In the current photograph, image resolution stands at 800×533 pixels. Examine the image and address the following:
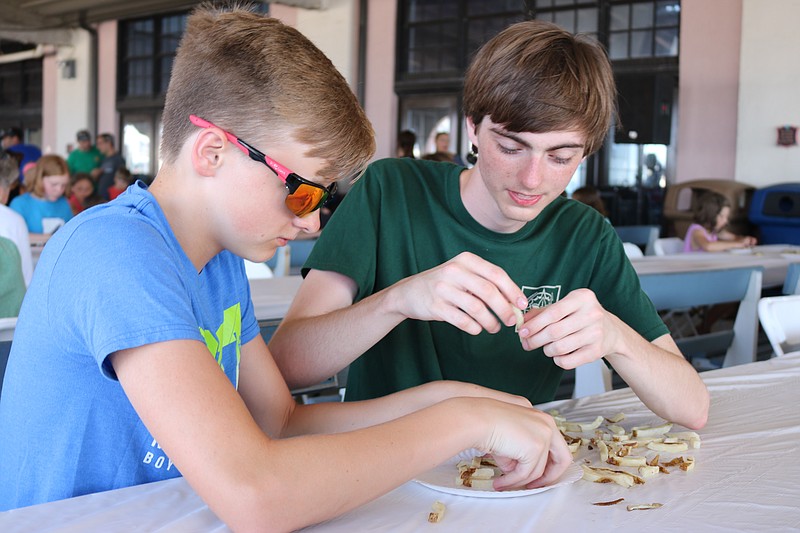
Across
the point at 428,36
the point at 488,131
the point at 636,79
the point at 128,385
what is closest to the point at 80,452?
the point at 128,385

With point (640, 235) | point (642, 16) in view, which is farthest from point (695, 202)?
point (642, 16)

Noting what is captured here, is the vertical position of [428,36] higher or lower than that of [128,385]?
higher

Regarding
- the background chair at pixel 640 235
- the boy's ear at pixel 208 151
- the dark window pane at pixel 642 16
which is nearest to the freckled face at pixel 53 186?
the background chair at pixel 640 235

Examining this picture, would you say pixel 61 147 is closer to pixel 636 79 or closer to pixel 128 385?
pixel 636 79

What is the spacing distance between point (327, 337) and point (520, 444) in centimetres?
51

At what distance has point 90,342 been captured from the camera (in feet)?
3.03

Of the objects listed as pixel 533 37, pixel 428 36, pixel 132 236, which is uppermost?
pixel 428 36

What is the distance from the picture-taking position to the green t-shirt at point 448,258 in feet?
5.41

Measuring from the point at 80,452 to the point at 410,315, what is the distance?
21.0 inches

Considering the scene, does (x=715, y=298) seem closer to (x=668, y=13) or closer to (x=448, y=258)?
(x=448, y=258)

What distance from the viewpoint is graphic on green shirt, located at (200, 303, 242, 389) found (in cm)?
123

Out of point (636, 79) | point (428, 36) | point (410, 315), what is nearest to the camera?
point (410, 315)

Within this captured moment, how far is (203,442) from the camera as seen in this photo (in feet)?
2.86

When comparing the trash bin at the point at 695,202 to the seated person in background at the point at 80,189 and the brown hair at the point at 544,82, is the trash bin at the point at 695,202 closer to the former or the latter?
A: the seated person in background at the point at 80,189
